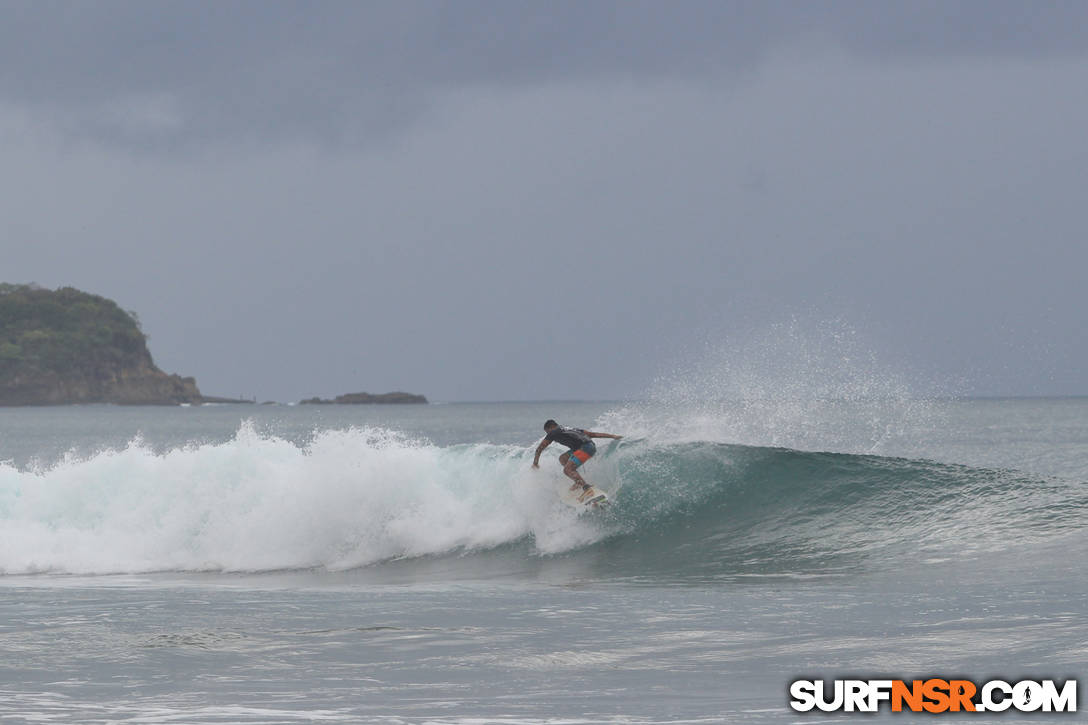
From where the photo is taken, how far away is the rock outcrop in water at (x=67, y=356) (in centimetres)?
18975

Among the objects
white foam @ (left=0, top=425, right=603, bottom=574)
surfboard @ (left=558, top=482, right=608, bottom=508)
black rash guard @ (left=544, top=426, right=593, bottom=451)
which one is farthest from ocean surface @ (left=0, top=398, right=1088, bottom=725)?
black rash guard @ (left=544, top=426, right=593, bottom=451)

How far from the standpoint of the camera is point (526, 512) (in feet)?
63.1

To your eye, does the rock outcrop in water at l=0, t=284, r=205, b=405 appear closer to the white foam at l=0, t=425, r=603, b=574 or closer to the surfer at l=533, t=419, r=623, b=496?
the white foam at l=0, t=425, r=603, b=574

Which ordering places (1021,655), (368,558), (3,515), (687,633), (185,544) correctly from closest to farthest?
1. (1021,655)
2. (687,633)
3. (368,558)
4. (185,544)
5. (3,515)

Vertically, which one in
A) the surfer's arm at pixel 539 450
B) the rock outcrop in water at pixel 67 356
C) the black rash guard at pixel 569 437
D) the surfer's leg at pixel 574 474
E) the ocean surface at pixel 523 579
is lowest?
the ocean surface at pixel 523 579

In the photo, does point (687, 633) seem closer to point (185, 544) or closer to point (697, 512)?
point (697, 512)

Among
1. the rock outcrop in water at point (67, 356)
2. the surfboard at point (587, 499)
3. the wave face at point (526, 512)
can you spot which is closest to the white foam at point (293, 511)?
the wave face at point (526, 512)

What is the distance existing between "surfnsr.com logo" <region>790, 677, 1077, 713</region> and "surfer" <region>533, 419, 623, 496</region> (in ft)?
31.7

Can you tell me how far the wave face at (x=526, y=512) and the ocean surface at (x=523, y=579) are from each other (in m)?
0.05

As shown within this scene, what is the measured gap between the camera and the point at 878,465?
68.9ft

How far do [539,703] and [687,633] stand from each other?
273 centimetres

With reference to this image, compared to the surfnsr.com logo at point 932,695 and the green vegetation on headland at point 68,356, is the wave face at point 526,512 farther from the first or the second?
the green vegetation on headland at point 68,356

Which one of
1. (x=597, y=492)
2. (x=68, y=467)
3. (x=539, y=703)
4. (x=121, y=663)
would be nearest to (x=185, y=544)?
(x=68, y=467)

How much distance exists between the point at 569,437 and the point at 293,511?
14.8 feet
